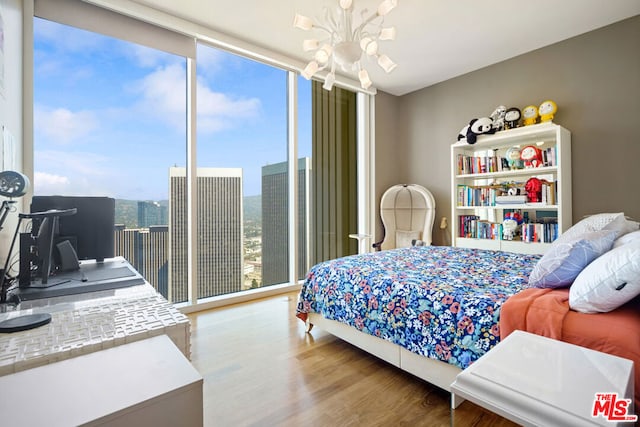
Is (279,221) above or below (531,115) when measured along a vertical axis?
below

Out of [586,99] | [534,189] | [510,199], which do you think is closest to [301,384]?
[510,199]

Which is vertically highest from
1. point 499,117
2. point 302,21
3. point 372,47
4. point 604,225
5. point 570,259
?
point 302,21

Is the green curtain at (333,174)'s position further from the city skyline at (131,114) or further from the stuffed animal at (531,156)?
the stuffed animal at (531,156)

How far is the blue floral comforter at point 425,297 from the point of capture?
1.46 metres

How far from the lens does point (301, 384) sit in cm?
181

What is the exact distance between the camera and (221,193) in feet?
10.9

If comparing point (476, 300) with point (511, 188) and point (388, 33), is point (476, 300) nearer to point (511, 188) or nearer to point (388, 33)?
point (388, 33)

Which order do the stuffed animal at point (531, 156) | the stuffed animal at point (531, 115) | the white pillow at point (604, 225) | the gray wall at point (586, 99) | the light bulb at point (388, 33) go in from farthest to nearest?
the stuffed animal at point (531, 115)
the stuffed animal at point (531, 156)
the gray wall at point (586, 99)
the light bulb at point (388, 33)
the white pillow at point (604, 225)

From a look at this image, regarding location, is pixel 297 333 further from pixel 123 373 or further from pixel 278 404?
pixel 123 373

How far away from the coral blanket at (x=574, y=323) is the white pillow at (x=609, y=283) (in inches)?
1.6

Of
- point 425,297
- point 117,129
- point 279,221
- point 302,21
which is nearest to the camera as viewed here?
point 425,297

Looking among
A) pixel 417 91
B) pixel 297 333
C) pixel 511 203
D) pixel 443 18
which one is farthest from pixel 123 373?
pixel 417 91

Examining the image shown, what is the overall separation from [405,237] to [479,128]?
5.17ft

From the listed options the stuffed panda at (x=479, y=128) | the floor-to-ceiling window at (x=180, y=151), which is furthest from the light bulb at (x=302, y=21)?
the stuffed panda at (x=479, y=128)
